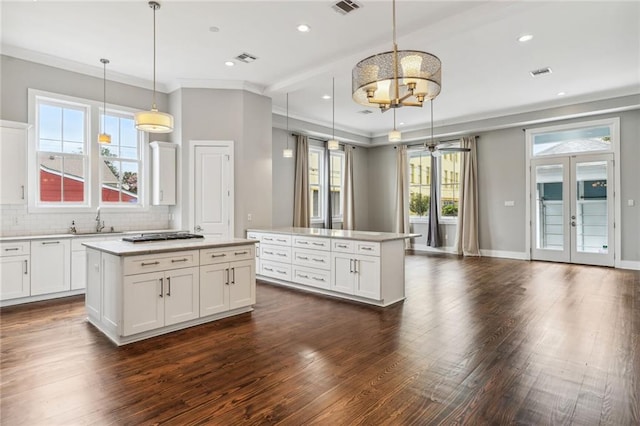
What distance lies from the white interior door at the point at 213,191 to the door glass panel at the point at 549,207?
678 cm

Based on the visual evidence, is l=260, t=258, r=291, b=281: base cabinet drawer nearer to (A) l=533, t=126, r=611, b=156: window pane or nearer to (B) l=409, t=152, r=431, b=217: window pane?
(B) l=409, t=152, r=431, b=217: window pane

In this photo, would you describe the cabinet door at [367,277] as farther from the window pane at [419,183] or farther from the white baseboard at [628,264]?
the window pane at [419,183]

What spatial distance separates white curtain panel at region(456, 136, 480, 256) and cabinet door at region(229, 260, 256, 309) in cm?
646

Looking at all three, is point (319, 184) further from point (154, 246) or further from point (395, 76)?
point (395, 76)

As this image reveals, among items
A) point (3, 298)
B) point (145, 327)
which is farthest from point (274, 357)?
point (3, 298)

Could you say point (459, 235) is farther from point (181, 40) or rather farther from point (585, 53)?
point (181, 40)

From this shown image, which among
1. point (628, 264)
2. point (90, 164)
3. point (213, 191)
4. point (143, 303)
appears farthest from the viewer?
point (628, 264)

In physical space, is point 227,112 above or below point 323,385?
above

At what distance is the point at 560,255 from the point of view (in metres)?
7.76

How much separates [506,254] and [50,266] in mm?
8926

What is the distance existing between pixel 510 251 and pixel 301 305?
20.2 feet

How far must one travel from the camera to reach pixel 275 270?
586 cm

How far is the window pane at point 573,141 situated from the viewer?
288 inches

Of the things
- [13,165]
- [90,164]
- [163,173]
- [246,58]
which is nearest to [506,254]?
[246,58]
